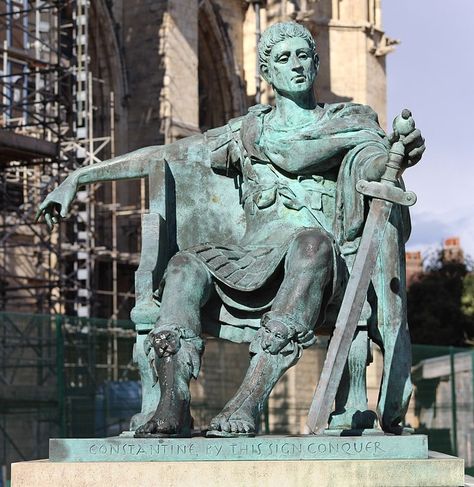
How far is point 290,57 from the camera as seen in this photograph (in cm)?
Answer: 577

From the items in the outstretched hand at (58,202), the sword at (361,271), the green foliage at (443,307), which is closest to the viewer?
the sword at (361,271)

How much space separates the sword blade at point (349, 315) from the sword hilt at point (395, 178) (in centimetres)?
4

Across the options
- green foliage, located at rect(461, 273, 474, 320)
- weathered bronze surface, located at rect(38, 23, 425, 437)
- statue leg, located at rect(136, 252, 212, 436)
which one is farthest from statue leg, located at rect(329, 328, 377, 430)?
green foliage, located at rect(461, 273, 474, 320)

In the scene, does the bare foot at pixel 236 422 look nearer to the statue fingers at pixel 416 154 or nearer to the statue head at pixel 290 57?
the statue fingers at pixel 416 154

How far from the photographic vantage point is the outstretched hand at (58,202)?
5934 millimetres

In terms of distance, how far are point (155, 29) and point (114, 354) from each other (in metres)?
11.9

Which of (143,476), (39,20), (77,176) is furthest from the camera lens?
(39,20)

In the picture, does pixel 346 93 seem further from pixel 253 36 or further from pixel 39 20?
pixel 39 20

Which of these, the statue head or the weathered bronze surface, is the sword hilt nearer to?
the weathered bronze surface

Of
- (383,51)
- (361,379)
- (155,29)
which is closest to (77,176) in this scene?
(361,379)

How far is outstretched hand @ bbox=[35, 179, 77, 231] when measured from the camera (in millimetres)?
5934

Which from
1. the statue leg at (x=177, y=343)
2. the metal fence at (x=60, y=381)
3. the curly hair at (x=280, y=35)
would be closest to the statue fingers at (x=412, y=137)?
the curly hair at (x=280, y=35)

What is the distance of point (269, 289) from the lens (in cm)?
541

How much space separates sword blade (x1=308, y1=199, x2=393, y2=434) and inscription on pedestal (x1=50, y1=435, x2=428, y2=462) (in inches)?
6.2
